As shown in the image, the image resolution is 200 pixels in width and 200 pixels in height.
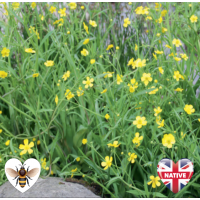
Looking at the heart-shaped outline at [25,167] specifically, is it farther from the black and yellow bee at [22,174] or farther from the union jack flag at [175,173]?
the union jack flag at [175,173]

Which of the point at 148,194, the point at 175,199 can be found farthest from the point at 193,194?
the point at 148,194

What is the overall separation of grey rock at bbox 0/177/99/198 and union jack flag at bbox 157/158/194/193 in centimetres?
30

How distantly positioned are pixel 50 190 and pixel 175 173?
52 cm

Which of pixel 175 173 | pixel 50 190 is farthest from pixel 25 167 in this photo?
pixel 175 173

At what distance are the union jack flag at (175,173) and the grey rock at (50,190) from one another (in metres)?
0.30

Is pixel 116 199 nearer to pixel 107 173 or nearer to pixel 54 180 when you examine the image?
pixel 107 173

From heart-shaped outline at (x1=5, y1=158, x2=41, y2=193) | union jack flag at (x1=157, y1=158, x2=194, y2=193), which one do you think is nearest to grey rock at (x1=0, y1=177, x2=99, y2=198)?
heart-shaped outline at (x1=5, y1=158, x2=41, y2=193)

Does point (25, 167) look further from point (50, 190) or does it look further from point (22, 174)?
point (50, 190)

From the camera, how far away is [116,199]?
0.93 metres

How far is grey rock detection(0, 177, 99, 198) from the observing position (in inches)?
37.1

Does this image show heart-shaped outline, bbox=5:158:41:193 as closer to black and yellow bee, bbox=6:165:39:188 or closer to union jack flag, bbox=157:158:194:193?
black and yellow bee, bbox=6:165:39:188

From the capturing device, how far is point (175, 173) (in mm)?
923

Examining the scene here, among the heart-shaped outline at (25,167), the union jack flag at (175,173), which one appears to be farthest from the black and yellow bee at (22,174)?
the union jack flag at (175,173)

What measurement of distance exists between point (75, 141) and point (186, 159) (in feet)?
1.72
